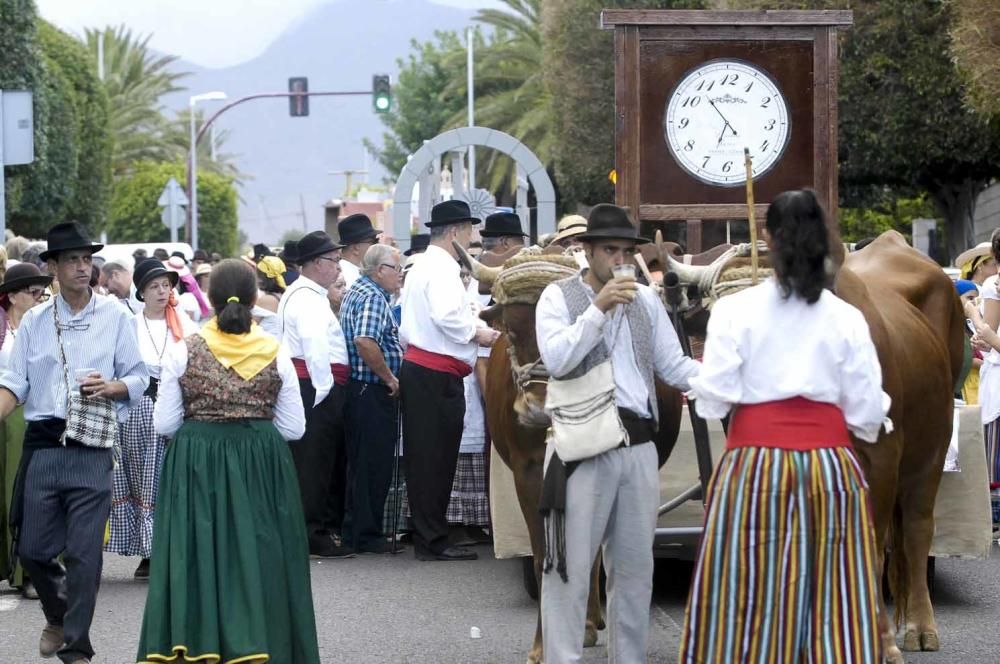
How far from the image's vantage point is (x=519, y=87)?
172ft

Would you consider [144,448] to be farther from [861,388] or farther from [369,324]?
[861,388]

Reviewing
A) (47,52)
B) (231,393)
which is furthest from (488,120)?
(231,393)

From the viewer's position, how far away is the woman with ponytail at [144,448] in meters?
11.5

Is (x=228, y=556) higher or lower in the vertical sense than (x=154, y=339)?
lower

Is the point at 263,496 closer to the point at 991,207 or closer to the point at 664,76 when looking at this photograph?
the point at 664,76

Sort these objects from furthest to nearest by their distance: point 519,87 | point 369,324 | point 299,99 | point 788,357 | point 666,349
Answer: point 519,87
point 299,99
point 369,324
point 666,349
point 788,357

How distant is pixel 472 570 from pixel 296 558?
3.91m

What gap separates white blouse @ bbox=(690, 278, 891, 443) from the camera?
6168mm

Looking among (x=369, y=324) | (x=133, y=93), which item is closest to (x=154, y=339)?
(x=369, y=324)

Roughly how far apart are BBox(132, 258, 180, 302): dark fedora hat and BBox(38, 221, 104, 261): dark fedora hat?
2.73 meters

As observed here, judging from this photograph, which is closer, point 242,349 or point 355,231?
point 242,349

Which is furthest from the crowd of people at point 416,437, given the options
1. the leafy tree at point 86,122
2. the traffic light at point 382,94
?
the leafy tree at point 86,122

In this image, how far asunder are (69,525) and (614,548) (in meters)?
2.81

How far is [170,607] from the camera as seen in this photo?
7.83m
